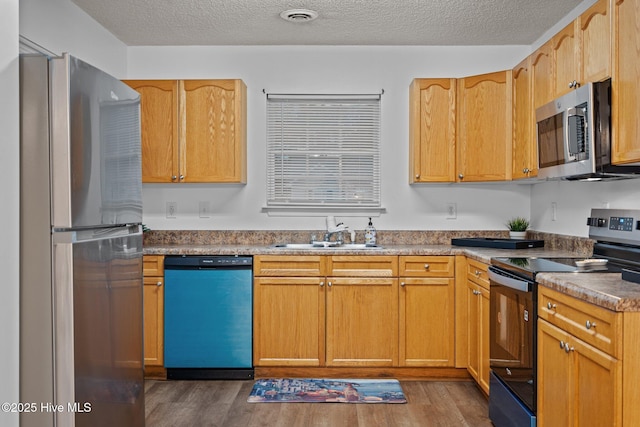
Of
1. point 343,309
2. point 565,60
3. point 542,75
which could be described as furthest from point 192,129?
point 565,60

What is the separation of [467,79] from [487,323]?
1736 millimetres

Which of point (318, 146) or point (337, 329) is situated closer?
point (337, 329)

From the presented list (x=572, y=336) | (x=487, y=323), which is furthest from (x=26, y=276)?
(x=487, y=323)

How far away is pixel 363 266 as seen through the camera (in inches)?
150

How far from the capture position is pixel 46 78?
1.89 m

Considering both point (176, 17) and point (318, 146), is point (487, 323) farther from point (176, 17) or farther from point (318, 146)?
point (176, 17)

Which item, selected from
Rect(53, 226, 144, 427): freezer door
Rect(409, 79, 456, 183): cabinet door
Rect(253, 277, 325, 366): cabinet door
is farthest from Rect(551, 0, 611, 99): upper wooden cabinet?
Rect(53, 226, 144, 427): freezer door

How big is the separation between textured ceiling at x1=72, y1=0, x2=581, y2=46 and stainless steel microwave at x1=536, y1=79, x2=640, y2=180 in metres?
1.04

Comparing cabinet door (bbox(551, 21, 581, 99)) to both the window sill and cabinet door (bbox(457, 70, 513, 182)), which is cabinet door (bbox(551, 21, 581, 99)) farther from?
the window sill

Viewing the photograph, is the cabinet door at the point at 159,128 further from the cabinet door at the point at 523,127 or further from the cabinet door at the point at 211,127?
the cabinet door at the point at 523,127

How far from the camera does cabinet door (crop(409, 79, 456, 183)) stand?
158 inches

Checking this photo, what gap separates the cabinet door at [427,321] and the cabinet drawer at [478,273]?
0.17 meters

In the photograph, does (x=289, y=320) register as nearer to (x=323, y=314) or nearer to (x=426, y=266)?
(x=323, y=314)

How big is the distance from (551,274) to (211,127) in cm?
259
